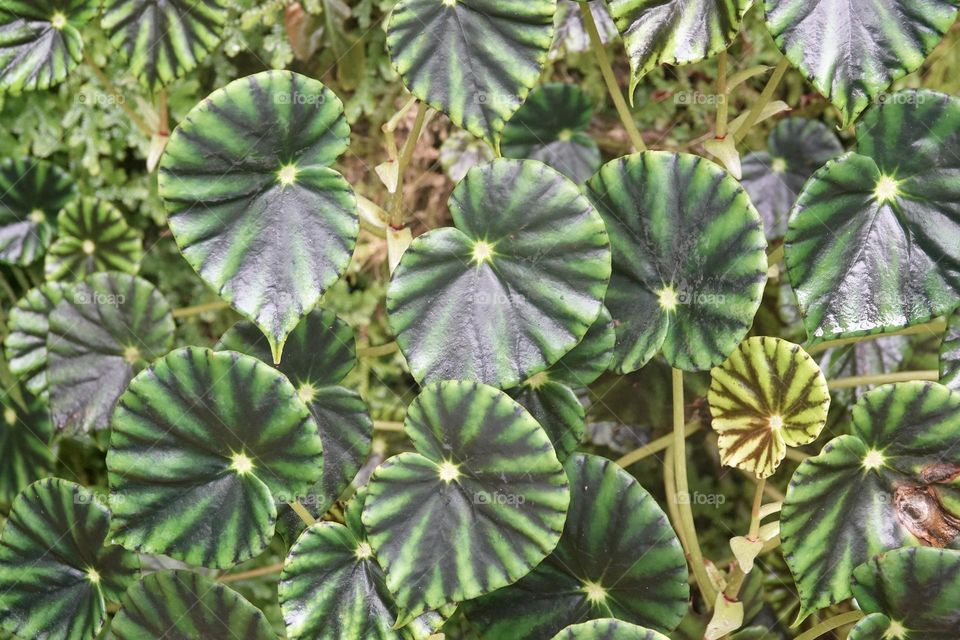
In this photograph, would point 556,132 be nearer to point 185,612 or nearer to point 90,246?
point 90,246

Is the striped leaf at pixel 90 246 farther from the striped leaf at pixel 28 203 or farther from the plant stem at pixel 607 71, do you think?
the plant stem at pixel 607 71

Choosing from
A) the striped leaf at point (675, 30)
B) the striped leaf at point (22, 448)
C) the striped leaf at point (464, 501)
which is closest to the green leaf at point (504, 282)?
the striped leaf at point (464, 501)

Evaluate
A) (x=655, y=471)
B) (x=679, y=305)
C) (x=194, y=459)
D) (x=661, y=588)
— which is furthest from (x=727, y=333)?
(x=194, y=459)

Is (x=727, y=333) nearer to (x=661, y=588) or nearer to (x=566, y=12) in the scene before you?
(x=661, y=588)

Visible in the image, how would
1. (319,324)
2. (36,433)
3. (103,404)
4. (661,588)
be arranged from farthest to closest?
(36,433), (103,404), (319,324), (661,588)

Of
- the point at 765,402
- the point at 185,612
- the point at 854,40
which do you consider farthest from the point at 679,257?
the point at 185,612

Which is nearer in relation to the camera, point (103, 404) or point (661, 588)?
point (661, 588)
